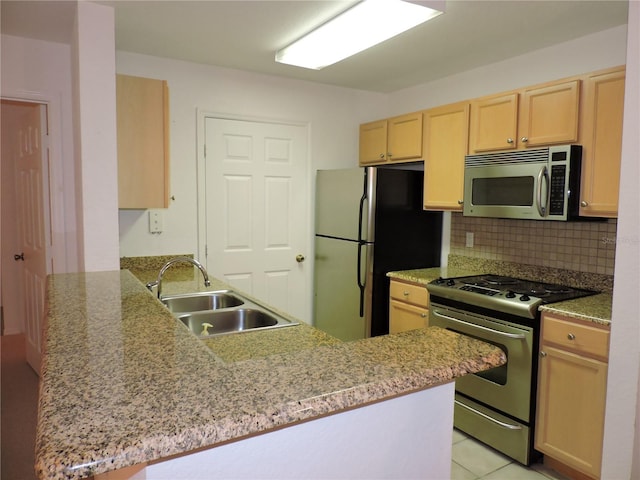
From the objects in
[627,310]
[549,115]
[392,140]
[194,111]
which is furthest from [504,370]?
[194,111]

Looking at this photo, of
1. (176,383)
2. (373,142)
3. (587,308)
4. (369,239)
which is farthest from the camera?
(373,142)

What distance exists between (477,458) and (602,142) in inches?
71.9

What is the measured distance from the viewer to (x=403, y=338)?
3.61 feet

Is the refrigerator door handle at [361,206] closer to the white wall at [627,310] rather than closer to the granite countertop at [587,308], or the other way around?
the granite countertop at [587,308]

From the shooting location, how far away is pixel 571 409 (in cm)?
222

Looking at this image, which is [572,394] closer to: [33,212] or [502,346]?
[502,346]

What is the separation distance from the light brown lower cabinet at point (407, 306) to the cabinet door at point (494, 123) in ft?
3.33

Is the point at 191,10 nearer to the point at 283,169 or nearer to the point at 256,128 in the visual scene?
the point at 256,128

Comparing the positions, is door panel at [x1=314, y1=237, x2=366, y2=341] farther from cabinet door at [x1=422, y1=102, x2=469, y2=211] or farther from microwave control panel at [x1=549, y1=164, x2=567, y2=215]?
microwave control panel at [x1=549, y1=164, x2=567, y2=215]

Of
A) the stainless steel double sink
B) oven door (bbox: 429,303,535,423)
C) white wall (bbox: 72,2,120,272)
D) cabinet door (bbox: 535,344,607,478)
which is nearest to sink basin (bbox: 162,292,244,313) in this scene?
the stainless steel double sink

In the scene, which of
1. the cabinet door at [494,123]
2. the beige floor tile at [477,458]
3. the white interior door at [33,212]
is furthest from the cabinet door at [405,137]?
the white interior door at [33,212]

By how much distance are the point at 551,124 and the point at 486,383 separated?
4.98ft

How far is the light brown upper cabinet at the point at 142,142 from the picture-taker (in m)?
2.65

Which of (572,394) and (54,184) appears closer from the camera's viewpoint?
(572,394)
